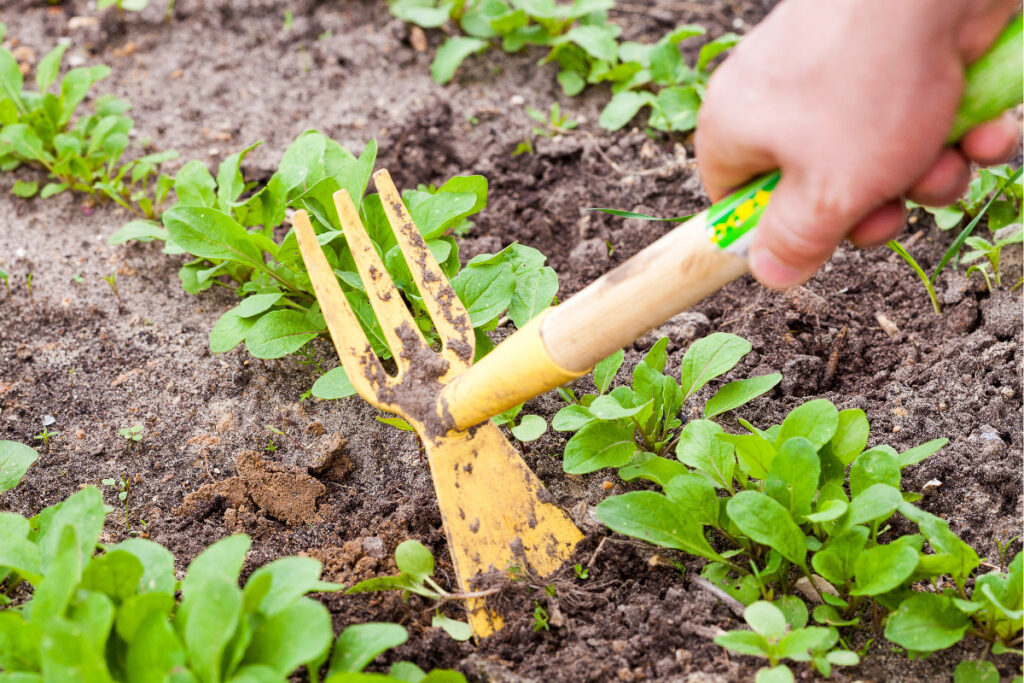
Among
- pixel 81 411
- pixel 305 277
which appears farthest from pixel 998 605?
pixel 81 411

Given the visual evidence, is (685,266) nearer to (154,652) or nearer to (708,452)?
(708,452)

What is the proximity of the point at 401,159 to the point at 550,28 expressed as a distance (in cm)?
82

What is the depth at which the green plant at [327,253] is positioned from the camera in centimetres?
186

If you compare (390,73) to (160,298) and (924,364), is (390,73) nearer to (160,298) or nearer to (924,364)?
(160,298)

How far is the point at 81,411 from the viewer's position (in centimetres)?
207

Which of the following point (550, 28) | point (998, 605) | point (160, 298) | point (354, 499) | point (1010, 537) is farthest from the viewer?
point (550, 28)

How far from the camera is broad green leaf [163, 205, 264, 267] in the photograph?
6.33 ft

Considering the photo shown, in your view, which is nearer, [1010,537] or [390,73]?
[1010,537]

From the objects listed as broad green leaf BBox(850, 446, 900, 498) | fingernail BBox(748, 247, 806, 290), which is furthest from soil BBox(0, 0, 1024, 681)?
fingernail BBox(748, 247, 806, 290)

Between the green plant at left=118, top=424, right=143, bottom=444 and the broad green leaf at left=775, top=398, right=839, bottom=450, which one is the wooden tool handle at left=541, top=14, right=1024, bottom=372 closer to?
the broad green leaf at left=775, top=398, right=839, bottom=450

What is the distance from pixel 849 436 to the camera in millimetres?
1603

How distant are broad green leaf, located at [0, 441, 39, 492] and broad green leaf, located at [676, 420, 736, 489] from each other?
1.26 m

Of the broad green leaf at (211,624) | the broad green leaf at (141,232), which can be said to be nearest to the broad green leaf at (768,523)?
the broad green leaf at (211,624)

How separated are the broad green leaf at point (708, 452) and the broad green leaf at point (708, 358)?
0.53 ft
